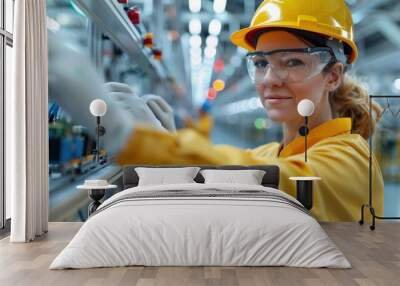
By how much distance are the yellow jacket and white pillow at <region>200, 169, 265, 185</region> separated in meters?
Answer: 0.44

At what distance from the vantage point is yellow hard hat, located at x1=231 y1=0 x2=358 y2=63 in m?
6.39

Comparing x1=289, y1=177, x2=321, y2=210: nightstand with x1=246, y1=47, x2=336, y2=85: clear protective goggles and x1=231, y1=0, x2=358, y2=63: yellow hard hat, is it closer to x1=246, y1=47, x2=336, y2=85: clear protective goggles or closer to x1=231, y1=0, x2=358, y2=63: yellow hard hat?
x1=246, y1=47, x2=336, y2=85: clear protective goggles

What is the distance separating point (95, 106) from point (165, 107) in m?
0.83

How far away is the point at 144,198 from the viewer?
4.70 meters

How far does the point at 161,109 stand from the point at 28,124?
5.74 feet

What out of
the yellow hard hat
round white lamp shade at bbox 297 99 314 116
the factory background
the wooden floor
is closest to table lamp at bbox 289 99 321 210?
round white lamp shade at bbox 297 99 314 116

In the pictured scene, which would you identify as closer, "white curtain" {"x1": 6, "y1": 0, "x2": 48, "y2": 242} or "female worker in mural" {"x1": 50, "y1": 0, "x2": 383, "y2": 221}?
"white curtain" {"x1": 6, "y1": 0, "x2": 48, "y2": 242}

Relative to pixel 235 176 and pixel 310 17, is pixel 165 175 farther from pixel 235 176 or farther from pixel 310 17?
pixel 310 17

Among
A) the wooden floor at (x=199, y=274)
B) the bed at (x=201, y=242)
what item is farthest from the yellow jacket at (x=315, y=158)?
the bed at (x=201, y=242)

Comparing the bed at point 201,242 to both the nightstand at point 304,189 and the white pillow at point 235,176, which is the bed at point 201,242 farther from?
the nightstand at point 304,189

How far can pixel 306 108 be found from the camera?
249 inches

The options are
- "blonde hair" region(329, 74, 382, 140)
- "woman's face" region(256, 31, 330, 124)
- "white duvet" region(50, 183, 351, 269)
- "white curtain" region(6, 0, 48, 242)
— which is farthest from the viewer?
"blonde hair" region(329, 74, 382, 140)

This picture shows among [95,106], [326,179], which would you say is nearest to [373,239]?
[326,179]

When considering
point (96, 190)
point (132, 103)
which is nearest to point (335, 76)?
point (132, 103)
